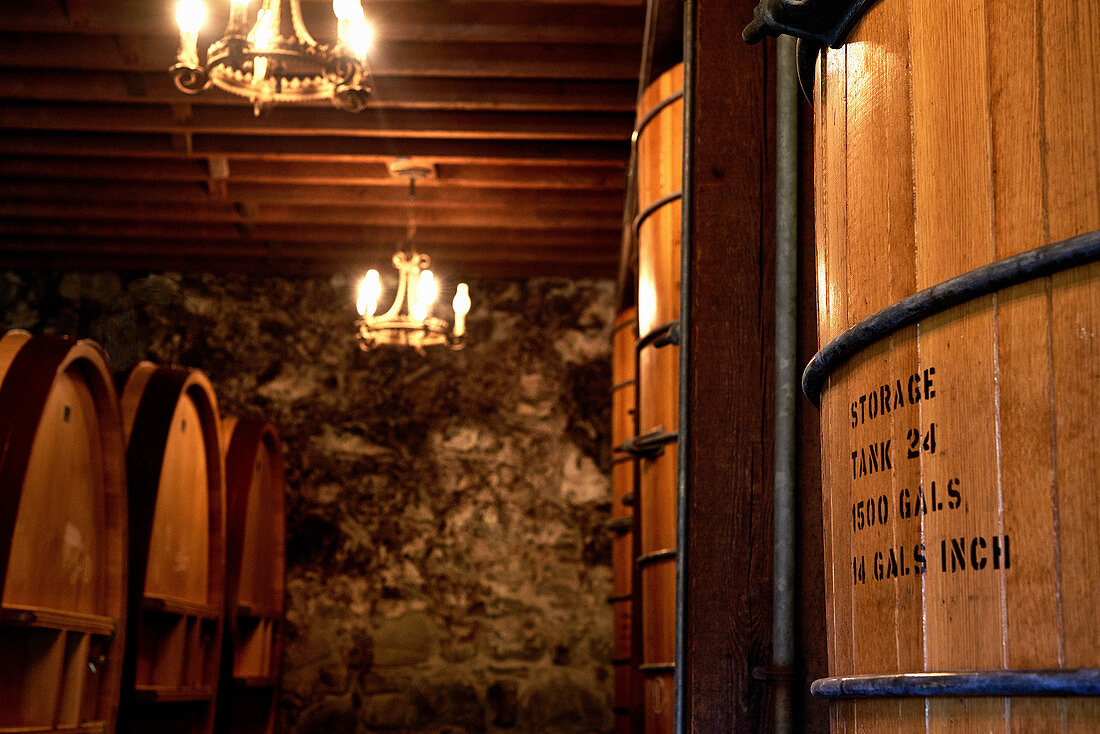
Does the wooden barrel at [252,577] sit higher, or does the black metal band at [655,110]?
the black metal band at [655,110]

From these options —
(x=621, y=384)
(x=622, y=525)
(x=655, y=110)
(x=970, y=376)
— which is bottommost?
(x=970, y=376)

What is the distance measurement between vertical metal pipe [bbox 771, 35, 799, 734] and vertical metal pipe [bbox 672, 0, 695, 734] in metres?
0.20

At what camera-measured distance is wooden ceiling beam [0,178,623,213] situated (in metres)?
6.75

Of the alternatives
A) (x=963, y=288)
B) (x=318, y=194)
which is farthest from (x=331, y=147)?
(x=963, y=288)

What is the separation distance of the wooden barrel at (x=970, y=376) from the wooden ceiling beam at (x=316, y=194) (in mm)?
5604

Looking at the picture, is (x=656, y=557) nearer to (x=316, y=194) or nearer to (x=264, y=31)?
(x=264, y=31)

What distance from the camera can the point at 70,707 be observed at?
3.36 metres

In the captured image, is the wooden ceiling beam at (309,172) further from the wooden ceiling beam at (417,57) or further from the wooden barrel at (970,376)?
the wooden barrel at (970,376)

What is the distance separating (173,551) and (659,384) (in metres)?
2.18

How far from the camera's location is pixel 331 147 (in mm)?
6098

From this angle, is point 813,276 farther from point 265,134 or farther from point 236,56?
point 265,134

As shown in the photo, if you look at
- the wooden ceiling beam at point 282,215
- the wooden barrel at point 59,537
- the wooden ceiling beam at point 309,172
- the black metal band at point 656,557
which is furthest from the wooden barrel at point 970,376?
the wooden ceiling beam at point 282,215

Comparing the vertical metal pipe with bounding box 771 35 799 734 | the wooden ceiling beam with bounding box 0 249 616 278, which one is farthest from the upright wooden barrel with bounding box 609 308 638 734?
the vertical metal pipe with bounding box 771 35 799 734

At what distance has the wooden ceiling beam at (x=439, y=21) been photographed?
469 centimetres
